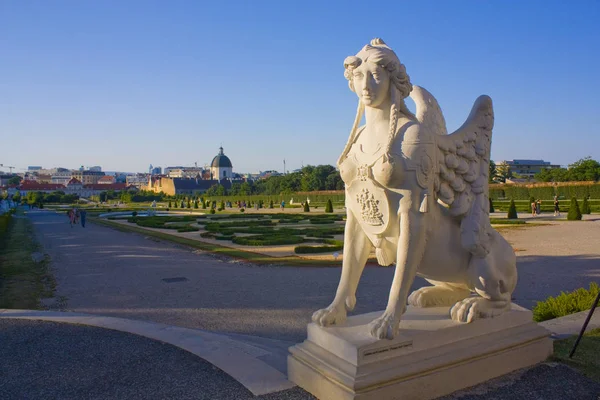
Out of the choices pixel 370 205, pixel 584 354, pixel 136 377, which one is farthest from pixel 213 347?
pixel 584 354

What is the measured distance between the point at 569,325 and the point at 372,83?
409 centimetres

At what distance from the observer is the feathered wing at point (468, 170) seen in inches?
164

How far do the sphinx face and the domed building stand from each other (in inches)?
6387

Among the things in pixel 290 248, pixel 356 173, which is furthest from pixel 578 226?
pixel 356 173

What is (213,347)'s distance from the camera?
511cm

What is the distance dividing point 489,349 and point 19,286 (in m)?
9.95

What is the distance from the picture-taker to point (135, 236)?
2273 centimetres

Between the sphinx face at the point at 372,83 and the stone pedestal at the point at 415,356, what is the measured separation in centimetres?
190

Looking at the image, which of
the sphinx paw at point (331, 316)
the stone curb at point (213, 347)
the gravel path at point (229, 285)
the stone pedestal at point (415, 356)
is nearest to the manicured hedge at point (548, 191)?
the gravel path at point (229, 285)

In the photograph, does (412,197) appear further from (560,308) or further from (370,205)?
(560,308)

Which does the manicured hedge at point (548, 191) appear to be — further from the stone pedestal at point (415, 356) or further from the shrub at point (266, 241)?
the stone pedestal at point (415, 356)

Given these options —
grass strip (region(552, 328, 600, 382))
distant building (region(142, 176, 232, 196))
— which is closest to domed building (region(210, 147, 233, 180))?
distant building (region(142, 176, 232, 196))

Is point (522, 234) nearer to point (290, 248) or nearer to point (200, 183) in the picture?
point (290, 248)

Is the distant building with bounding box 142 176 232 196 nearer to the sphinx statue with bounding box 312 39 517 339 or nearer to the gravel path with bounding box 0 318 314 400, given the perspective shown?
the gravel path with bounding box 0 318 314 400
